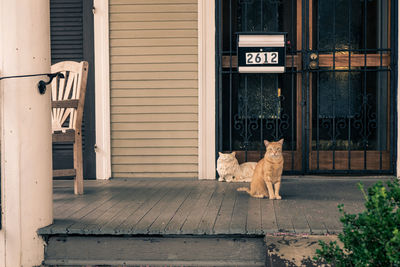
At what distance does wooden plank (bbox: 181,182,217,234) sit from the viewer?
8.87ft

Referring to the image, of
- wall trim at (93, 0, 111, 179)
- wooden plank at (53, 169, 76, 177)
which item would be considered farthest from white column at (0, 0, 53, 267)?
wall trim at (93, 0, 111, 179)

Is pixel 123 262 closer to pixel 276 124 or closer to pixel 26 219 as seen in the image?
pixel 26 219

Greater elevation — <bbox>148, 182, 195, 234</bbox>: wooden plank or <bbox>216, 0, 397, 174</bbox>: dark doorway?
<bbox>216, 0, 397, 174</bbox>: dark doorway

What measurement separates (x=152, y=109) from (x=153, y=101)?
0.09m

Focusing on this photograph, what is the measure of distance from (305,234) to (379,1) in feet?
11.3

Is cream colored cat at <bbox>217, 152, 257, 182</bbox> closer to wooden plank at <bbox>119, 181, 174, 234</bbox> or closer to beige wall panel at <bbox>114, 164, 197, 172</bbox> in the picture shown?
beige wall panel at <bbox>114, 164, 197, 172</bbox>

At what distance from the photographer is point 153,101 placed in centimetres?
498

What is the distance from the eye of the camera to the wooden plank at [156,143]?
4.95m

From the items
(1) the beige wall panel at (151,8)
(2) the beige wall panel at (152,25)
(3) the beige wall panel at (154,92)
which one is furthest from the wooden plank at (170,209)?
(1) the beige wall panel at (151,8)

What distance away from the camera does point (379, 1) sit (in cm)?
499

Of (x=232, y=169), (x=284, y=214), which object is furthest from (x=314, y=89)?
(x=284, y=214)

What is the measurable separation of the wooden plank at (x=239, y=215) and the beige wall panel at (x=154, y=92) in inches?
54.9

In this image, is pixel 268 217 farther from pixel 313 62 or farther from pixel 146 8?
pixel 146 8

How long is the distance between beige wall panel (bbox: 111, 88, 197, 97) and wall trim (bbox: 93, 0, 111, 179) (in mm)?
132
